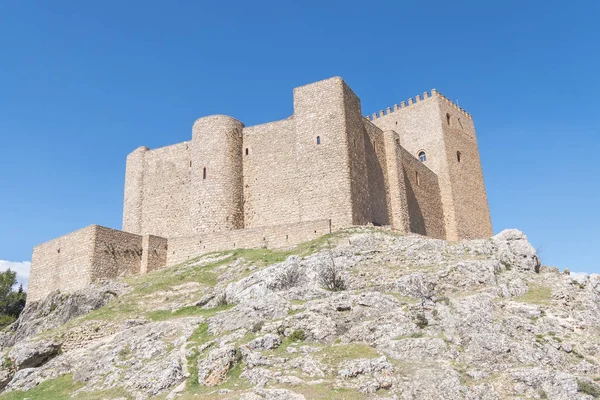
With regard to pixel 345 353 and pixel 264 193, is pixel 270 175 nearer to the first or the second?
pixel 264 193

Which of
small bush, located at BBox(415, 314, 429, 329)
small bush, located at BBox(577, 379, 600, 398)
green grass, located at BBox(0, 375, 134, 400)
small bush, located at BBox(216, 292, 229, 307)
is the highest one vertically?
small bush, located at BBox(216, 292, 229, 307)

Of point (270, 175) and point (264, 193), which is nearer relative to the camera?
point (264, 193)

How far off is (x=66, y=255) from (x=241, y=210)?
977 centimetres

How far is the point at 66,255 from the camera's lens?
29.8m

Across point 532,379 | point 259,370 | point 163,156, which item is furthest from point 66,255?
point 532,379

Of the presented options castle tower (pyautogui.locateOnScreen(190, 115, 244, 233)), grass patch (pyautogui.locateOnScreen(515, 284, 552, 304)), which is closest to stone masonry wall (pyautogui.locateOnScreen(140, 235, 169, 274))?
castle tower (pyautogui.locateOnScreen(190, 115, 244, 233))

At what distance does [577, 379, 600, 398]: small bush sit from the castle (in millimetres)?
15028

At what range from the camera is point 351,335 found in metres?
14.5

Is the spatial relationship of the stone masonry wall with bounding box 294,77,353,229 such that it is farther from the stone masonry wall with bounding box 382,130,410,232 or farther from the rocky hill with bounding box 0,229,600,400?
the rocky hill with bounding box 0,229,600,400

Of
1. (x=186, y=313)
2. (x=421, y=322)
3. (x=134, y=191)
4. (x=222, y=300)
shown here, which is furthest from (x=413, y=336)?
(x=134, y=191)

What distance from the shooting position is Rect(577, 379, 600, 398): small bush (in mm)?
11750

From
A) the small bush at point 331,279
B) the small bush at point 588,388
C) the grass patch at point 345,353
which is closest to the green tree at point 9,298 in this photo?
the small bush at point 331,279

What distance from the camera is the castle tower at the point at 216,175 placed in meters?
31.1

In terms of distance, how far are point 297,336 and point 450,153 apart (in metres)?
29.7
